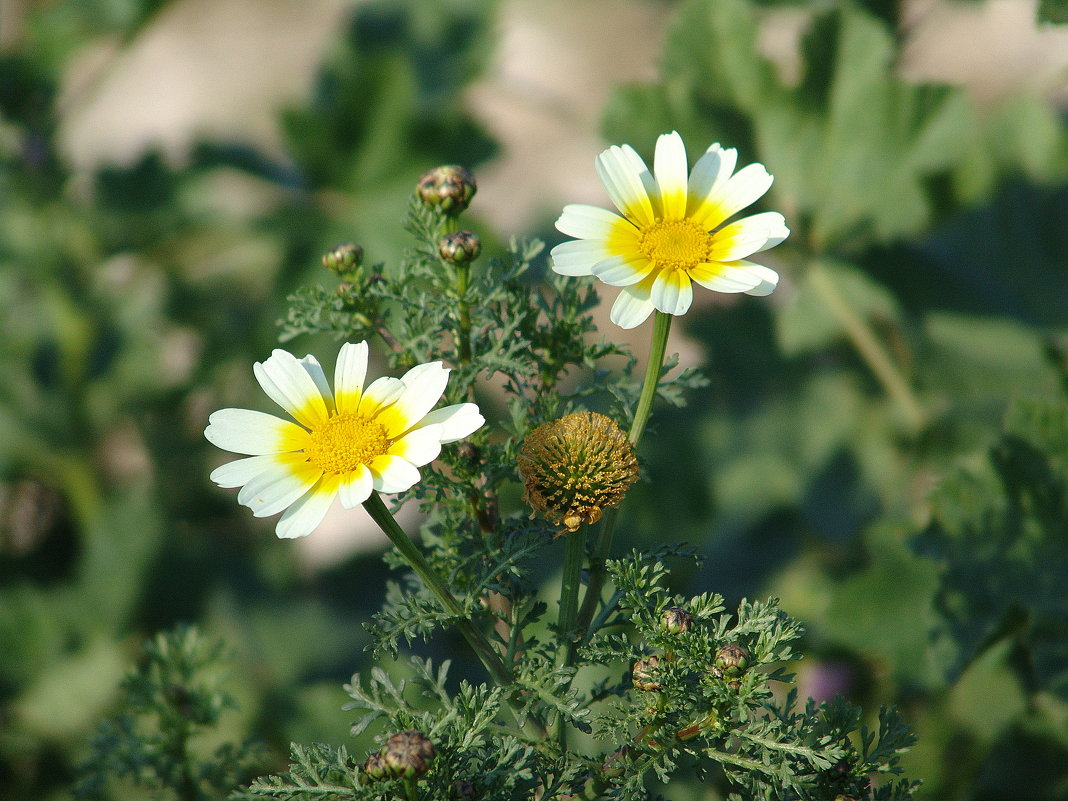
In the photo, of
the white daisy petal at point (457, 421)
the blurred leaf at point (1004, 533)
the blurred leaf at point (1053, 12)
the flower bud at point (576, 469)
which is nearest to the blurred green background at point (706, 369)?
the blurred leaf at point (1004, 533)

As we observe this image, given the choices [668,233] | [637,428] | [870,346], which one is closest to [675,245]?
[668,233]

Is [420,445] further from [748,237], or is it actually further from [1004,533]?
[1004,533]

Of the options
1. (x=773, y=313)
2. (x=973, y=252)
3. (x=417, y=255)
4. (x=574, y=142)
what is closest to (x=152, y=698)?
(x=417, y=255)

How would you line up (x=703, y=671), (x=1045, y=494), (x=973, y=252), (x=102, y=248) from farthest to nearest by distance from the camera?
(x=102, y=248)
(x=973, y=252)
(x=1045, y=494)
(x=703, y=671)

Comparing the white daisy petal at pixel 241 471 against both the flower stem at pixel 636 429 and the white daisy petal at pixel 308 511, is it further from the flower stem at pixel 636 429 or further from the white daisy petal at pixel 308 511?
the flower stem at pixel 636 429

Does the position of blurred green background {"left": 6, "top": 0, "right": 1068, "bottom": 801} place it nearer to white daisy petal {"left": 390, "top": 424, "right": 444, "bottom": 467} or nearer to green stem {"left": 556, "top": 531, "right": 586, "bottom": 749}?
green stem {"left": 556, "top": 531, "right": 586, "bottom": 749}

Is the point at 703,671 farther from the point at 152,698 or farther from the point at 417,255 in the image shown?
the point at 152,698
